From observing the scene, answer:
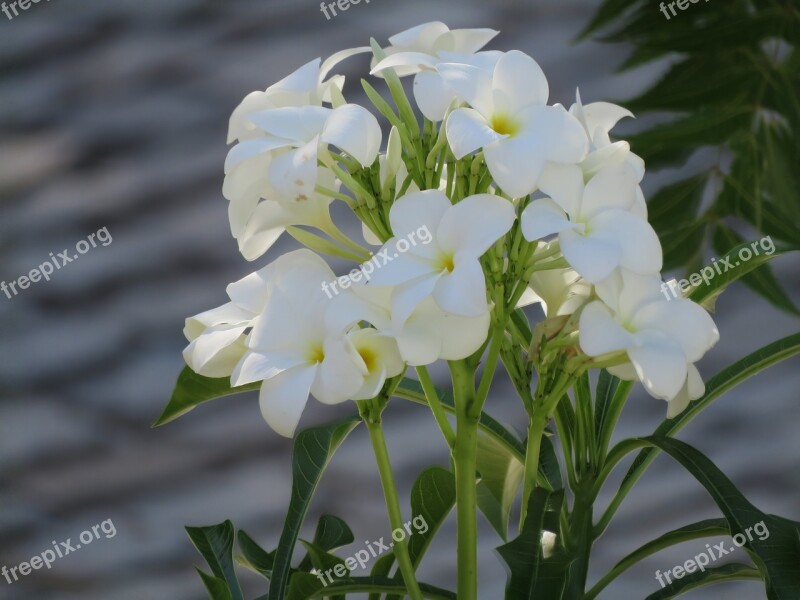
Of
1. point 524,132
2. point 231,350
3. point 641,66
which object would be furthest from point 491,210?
point 641,66

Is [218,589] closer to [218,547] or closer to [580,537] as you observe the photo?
[218,547]

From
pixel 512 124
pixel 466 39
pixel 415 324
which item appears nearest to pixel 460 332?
pixel 415 324

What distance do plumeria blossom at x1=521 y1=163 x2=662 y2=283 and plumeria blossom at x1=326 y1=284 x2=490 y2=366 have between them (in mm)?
61

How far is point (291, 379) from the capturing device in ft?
1.65

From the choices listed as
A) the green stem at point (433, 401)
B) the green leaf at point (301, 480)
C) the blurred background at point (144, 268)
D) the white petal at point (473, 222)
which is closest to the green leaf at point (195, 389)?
the green leaf at point (301, 480)

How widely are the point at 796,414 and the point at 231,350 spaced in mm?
914

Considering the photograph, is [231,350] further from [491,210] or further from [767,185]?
[767,185]

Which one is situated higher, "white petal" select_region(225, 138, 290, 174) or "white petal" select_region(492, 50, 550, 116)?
"white petal" select_region(225, 138, 290, 174)

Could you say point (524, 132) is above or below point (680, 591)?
above

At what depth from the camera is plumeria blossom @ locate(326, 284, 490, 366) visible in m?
0.49

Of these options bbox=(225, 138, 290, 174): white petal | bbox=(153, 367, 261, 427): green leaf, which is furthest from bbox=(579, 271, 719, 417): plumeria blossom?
bbox=(153, 367, 261, 427): green leaf

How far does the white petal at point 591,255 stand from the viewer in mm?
484

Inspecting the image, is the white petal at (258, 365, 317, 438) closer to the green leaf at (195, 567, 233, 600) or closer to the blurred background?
the green leaf at (195, 567, 233, 600)

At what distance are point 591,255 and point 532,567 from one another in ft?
0.73
